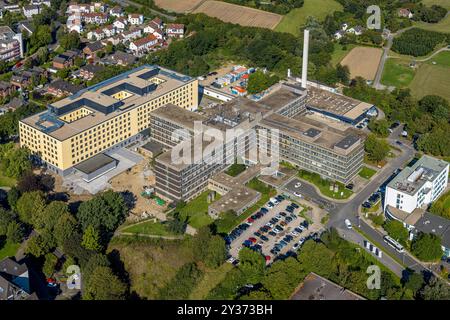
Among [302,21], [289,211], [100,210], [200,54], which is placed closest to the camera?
[100,210]

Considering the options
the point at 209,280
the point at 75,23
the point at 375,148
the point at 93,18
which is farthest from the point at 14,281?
the point at 93,18

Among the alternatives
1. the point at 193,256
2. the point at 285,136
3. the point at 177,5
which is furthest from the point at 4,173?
the point at 177,5

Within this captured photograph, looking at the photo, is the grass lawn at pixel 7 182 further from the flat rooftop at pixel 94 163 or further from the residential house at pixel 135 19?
the residential house at pixel 135 19

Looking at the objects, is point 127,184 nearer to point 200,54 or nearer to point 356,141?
point 356,141

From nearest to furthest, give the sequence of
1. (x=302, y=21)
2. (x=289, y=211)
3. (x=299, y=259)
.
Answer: (x=299, y=259) → (x=289, y=211) → (x=302, y=21)

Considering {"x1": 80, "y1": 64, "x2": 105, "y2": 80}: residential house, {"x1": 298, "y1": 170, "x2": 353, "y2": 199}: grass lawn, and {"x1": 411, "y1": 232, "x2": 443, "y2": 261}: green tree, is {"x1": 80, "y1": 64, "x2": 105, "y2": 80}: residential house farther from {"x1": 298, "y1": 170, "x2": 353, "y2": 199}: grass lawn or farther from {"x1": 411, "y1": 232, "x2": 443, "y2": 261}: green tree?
{"x1": 411, "y1": 232, "x2": 443, "y2": 261}: green tree

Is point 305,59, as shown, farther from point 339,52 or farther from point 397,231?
point 397,231
